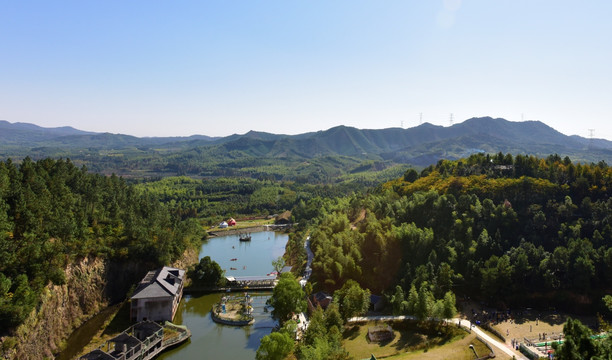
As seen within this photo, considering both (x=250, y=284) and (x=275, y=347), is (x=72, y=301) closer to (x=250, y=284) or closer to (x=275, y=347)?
(x=250, y=284)

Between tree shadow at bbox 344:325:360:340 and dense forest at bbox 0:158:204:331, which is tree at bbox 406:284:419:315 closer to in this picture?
tree shadow at bbox 344:325:360:340

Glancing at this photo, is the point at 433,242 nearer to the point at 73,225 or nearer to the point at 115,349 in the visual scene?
the point at 115,349

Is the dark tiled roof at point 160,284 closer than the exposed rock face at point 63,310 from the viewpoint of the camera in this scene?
No

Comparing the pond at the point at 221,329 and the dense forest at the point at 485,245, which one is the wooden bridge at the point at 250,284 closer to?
the pond at the point at 221,329

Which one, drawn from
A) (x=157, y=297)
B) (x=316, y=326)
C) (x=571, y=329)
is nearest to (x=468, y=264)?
(x=316, y=326)

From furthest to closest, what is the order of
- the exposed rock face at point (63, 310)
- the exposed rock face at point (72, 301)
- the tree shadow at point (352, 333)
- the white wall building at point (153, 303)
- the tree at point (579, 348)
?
the white wall building at point (153, 303) < the tree shadow at point (352, 333) < the exposed rock face at point (72, 301) < the exposed rock face at point (63, 310) < the tree at point (579, 348)

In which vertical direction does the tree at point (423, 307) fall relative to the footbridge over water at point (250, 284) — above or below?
above

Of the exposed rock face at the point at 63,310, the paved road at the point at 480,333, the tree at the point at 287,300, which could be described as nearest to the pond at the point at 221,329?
the tree at the point at 287,300
